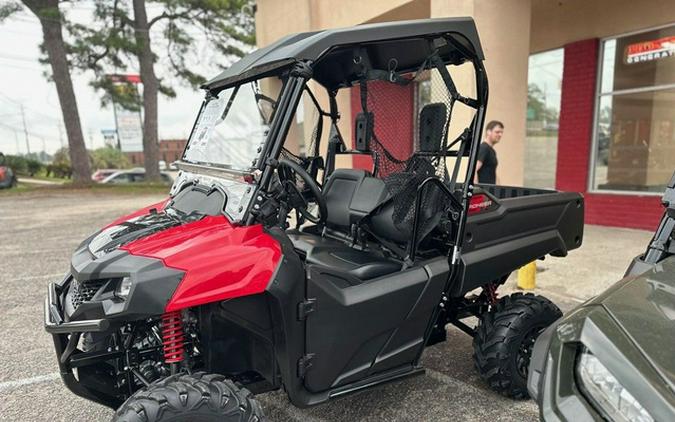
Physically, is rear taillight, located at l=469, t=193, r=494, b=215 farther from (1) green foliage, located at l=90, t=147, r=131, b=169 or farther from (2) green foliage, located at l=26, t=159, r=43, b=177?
(1) green foliage, located at l=90, t=147, r=131, b=169

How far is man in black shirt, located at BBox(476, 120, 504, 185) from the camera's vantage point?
5.21 metres

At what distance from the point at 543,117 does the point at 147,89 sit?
15662 millimetres

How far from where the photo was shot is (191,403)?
5.76 feet

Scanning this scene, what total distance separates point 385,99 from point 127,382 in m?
2.13

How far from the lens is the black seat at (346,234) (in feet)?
8.18

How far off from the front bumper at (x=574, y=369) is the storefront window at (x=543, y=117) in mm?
7493

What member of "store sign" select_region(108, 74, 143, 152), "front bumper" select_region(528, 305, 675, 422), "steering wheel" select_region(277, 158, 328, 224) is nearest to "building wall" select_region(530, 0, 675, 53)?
"steering wheel" select_region(277, 158, 328, 224)

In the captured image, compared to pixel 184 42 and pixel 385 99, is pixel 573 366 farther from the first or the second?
pixel 184 42

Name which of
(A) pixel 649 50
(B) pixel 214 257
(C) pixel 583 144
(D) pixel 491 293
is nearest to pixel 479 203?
(D) pixel 491 293

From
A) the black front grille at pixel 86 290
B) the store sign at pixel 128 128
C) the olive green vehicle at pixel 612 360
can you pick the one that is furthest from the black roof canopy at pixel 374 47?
the store sign at pixel 128 128

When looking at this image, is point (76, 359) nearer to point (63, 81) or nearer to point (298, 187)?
point (298, 187)

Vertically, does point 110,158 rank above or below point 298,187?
below

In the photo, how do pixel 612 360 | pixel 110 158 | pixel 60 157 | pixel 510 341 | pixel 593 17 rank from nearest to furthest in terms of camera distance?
pixel 612 360
pixel 510 341
pixel 593 17
pixel 60 157
pixel 110 158

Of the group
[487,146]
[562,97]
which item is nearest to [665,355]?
[487,146]
